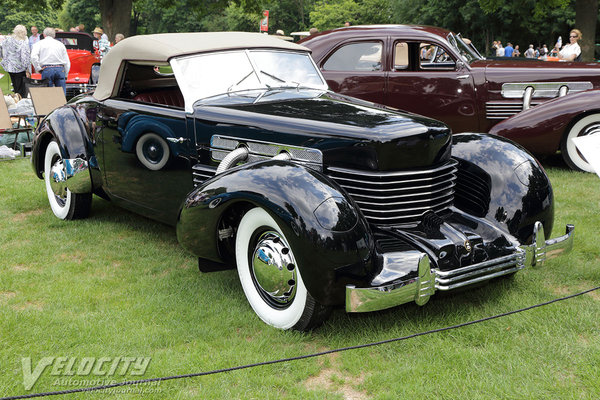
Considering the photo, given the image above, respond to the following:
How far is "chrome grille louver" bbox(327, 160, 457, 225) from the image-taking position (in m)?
3.51

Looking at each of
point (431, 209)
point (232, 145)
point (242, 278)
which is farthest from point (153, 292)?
point (431, 209)

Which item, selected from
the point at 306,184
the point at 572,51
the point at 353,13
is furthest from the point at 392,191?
the point at 353,13

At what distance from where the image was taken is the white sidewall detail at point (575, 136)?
280 inches

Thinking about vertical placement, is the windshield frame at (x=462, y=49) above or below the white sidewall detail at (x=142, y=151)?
above

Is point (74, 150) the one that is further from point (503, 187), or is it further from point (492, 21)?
point (492, 21)

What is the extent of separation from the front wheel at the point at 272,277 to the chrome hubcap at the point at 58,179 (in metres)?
2.82

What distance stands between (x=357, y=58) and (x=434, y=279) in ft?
18.3

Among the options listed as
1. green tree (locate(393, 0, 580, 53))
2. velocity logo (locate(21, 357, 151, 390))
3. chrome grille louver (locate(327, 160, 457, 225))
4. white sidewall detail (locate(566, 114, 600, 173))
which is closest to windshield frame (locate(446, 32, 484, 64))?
white sidewall detail (locate(566, 114, 600, 173))

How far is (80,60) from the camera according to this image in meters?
16.8

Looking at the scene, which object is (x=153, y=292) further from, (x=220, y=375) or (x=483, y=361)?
(x=483, y=361)

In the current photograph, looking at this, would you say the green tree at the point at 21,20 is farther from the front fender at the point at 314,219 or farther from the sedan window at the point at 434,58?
the front fender at the point at 314,219

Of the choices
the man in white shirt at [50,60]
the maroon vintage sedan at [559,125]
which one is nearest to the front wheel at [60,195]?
the maroon vintage sedan at [559,125]

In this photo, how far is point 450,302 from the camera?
150 inches

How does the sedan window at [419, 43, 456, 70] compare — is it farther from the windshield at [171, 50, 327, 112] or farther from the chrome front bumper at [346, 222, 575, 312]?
the chrome front bumper at [346, 222, 575, 312]
